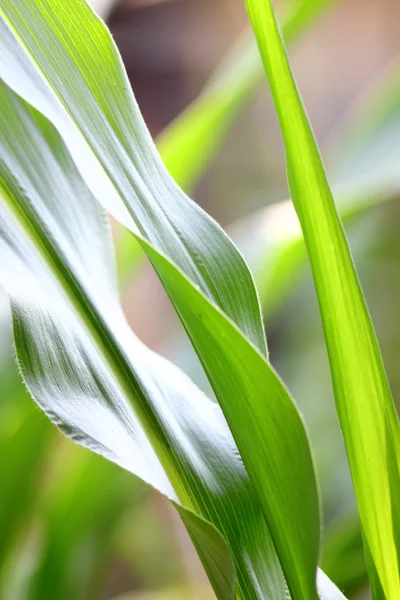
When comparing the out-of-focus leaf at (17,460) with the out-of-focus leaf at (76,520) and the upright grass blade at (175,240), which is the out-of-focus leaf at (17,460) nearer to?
the out-of-focus leaf at (76,520)

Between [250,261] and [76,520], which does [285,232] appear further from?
[76,520]

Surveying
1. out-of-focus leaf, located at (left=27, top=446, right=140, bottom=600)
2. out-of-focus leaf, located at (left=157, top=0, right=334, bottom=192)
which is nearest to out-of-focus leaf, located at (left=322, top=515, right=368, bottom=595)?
out-of-focus leaf, located at (left=27, top=446, right=140, bottom=600)

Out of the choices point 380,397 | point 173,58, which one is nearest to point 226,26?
point 173,58

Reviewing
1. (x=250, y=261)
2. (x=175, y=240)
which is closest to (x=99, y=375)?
(x=175, y=240)

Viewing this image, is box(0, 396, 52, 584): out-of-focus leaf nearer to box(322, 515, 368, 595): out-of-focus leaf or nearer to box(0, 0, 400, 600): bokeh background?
box(0, 0, 400, 600): bokeh background

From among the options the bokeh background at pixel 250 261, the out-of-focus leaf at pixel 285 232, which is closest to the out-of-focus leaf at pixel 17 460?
the bokeh background at pixel 250 261

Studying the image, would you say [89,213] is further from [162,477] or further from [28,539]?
[28,539]

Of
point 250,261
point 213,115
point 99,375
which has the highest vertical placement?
point 213,115
